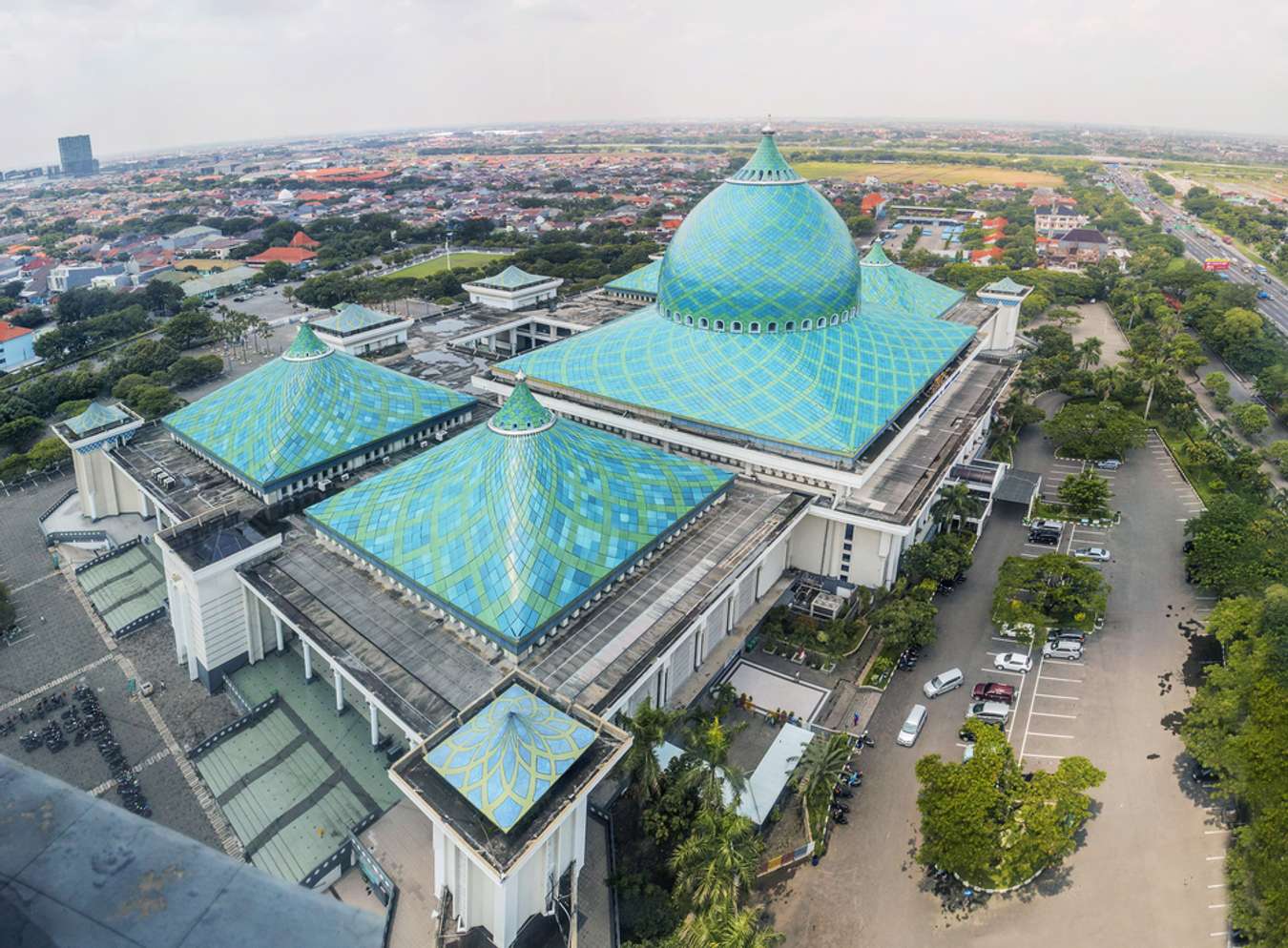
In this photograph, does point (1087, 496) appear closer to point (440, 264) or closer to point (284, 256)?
point (440, 264)

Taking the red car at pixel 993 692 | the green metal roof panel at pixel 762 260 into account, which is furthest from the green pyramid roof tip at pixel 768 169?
the red car at pixel 993 692

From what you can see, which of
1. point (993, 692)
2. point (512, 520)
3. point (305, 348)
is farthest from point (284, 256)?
point (993, 692)

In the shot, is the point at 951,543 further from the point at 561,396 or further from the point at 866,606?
the point at 561,396

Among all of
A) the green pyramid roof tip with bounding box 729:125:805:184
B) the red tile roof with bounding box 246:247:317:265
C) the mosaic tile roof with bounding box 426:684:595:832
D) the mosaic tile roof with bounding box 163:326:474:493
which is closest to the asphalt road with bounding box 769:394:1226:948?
the mosaic tile roof with bounding box 426:684:595:832

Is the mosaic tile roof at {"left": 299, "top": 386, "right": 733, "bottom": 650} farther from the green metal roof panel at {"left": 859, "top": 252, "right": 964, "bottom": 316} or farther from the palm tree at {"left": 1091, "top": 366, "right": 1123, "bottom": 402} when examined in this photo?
the palm tree at {"left": 1091, "top": 366, "right": 1123, "bottom": 402}

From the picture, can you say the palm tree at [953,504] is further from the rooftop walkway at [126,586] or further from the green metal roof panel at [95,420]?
the green metal roof panel at [95,420]

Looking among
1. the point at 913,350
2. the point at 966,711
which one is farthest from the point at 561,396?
the point at 966,711
